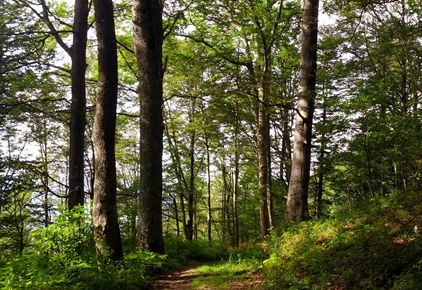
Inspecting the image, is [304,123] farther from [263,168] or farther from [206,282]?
[263,168]

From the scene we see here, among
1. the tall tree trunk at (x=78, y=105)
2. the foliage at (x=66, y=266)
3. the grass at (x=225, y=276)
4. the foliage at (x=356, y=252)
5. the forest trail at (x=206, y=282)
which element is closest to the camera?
the foliage at (x=356, y=252)

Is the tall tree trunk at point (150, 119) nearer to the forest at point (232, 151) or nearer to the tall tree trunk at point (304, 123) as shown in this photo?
the forest at point (232, 151)

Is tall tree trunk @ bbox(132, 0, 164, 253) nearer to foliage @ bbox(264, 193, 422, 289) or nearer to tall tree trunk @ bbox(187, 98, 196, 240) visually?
foliage @ bbox(264, 193, 422, 289)

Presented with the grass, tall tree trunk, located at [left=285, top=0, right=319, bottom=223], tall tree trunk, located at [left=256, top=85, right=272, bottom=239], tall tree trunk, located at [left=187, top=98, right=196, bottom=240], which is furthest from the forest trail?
tall tree trunk, located at [left=187, top=98, right=196, bottom=240]

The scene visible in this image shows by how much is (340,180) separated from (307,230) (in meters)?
9.34

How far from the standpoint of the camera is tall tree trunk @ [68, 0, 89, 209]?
9.55 meters

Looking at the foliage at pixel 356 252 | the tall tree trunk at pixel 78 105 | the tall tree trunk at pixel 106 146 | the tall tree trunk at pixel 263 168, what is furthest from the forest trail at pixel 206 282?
the tall tree trunk at pixel 263 168

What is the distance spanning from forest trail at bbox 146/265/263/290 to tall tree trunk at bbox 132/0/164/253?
1.05 meters

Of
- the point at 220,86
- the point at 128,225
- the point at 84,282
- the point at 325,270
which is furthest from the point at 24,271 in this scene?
the point at 128,225

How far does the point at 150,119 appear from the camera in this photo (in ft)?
26.7

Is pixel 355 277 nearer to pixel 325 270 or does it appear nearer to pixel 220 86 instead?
pixel 325 270

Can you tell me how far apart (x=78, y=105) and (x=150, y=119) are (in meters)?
3.07

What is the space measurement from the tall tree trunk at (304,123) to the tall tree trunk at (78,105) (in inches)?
224

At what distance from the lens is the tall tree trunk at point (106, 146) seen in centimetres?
641
